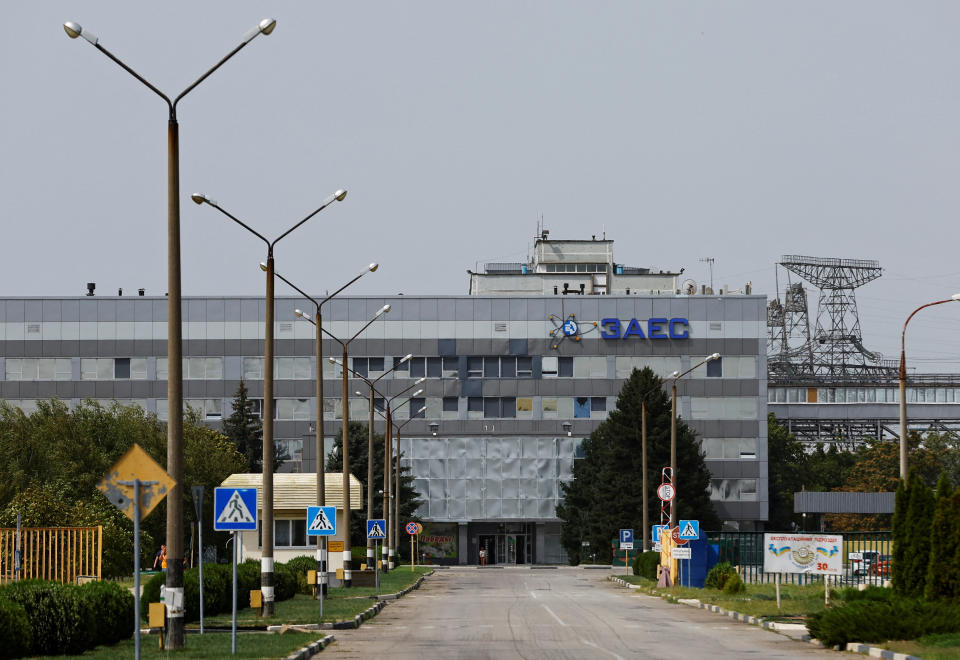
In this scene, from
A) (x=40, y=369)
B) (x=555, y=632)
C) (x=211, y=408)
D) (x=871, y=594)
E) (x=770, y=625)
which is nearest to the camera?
(x=871, y=594)

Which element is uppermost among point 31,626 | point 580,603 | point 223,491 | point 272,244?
point 272,244

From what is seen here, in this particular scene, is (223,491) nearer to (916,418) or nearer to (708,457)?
(708,457)

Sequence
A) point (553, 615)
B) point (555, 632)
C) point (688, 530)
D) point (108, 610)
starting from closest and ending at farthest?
point (108, 610)
point (555, 632)
point (553, 615)
point (688, 530)

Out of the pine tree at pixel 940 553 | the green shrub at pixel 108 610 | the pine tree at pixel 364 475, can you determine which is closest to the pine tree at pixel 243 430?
the pine tree at pixel 364 475

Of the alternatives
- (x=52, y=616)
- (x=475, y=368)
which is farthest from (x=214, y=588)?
(x=475, y=368)

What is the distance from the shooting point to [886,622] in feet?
78.3

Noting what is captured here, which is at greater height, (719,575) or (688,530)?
(688,530)

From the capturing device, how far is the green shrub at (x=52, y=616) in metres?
19.7

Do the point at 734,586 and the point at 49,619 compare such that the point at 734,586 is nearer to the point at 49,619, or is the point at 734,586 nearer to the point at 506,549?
the point at 49,619

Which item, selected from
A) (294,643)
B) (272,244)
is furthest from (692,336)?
(294,643)

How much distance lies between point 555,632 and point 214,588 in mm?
7636

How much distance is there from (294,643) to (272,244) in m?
10.9

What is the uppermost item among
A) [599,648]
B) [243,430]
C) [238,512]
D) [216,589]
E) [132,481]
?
[243,430]

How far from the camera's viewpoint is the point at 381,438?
322ft
